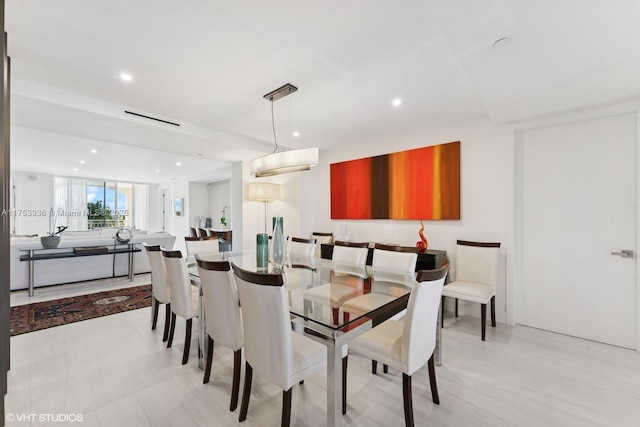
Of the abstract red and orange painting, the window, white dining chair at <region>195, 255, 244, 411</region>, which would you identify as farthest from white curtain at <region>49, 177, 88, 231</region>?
white dining chair at <region>195, 255, 244, 411</region>

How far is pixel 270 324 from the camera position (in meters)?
1.46

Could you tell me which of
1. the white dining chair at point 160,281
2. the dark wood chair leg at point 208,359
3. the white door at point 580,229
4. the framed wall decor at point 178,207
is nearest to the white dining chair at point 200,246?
the white dining chair at point 160,281

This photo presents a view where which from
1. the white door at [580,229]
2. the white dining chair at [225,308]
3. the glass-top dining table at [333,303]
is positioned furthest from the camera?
the white door at [580,229]

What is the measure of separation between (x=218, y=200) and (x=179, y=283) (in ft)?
25.5

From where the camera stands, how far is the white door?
2619mm

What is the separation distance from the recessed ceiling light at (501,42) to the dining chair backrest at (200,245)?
3.79 meters

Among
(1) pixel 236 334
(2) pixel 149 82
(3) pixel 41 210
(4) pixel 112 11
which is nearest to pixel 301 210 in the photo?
(2) pixel 149 82

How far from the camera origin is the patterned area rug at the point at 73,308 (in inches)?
124

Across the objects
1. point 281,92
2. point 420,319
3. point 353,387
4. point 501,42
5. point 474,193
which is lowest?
point 353,387

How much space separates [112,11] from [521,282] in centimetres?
436

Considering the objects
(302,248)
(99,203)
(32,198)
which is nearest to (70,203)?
(99,203)

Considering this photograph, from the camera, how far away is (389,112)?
3207 millimetres

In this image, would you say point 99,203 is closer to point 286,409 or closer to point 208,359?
point 208,359

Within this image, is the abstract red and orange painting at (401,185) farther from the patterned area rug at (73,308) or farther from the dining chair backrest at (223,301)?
the patterned area rug at (73,308)
